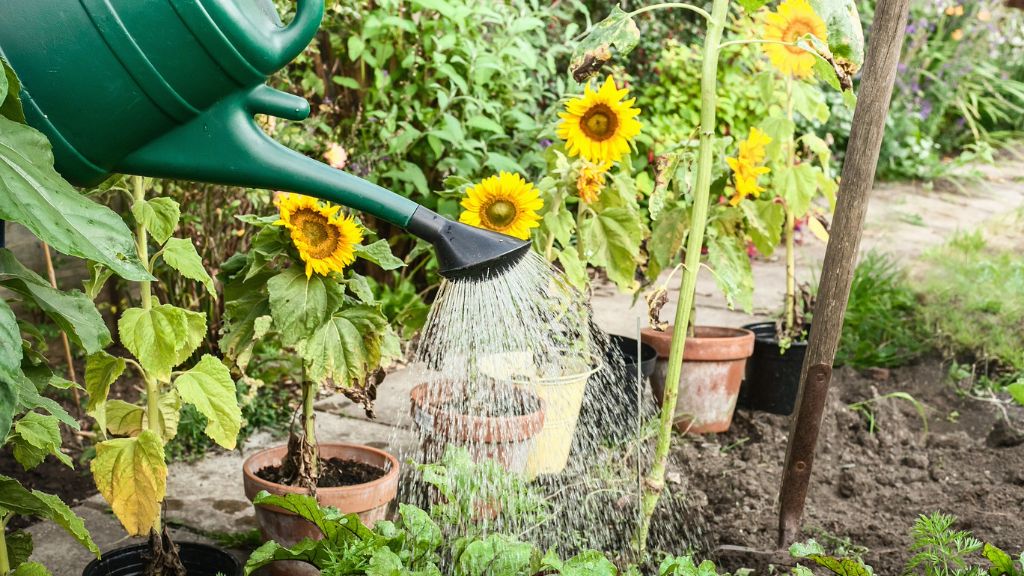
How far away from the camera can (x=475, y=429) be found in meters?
2.14

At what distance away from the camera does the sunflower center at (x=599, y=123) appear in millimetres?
2277

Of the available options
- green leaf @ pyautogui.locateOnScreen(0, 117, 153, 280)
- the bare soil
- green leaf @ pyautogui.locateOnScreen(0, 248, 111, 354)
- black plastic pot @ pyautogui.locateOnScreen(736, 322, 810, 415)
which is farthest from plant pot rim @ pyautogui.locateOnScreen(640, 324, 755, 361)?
green leaf @ pyautogui.locateOnScreen(0, 117, 153, 280)

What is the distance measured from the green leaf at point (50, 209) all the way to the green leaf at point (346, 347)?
3.16 ft

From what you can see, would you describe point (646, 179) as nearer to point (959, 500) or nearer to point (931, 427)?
point (931, 427)

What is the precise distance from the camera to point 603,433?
8.79 ft

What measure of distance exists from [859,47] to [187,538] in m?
1.70

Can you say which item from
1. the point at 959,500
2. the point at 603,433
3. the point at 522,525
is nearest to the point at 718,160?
the point at 603,433

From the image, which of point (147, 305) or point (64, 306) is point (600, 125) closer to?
point (147, 305)

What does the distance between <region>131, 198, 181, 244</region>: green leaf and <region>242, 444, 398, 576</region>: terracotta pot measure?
559 millimetres

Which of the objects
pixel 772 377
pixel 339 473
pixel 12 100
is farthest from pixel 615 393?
pixel 12 100

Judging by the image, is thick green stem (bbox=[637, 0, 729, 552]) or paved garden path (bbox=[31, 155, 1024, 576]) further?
paved garden path (bbox=[31, 155, 1024, 576])

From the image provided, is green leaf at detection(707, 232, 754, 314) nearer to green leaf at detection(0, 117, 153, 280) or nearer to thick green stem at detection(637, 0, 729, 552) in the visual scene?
thick green stem at detection(637, 0, 729, 552)

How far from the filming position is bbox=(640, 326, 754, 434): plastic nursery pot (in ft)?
9.33

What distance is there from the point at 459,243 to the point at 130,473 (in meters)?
0.79
